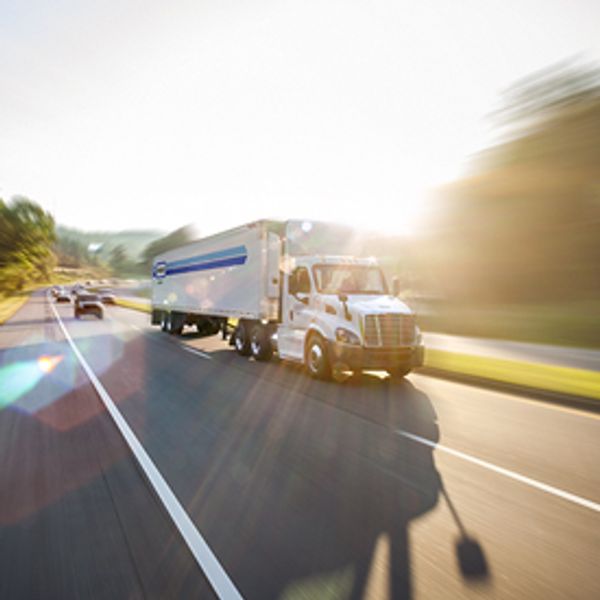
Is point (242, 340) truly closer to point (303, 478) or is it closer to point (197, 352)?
point (197, 352)

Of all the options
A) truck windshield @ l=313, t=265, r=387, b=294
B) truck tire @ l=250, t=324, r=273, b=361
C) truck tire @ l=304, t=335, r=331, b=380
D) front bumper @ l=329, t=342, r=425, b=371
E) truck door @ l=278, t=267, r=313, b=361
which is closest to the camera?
front bumper @ l=329, t=342, r=425, b=371

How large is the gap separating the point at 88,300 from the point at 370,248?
23.5 metres

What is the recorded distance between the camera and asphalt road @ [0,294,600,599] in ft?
11.0

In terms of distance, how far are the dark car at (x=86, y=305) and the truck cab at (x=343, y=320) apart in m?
22.2

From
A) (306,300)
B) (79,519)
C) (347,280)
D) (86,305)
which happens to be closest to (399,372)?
(347,280)

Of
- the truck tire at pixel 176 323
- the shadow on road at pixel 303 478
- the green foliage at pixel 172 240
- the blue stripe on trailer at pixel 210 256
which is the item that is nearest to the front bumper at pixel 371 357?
the shadow on road at pixel 303 478

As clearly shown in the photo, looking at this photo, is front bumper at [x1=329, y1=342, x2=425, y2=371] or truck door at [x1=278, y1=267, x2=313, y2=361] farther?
truck door at [x1=278, y1=267, x2=313, y2=361]

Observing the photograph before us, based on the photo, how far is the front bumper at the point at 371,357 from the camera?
33.1ft

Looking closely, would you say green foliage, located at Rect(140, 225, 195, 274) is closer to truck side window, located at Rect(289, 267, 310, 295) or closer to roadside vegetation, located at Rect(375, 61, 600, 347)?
roadside vegetation, located at Rect(375, 61, 600, 347)

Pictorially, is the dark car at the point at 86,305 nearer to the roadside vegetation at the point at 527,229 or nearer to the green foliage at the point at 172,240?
the roadside vegetation at the point at 527,229

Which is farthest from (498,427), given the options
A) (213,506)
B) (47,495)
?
(47,495)

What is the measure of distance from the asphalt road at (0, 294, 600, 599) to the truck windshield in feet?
9.56

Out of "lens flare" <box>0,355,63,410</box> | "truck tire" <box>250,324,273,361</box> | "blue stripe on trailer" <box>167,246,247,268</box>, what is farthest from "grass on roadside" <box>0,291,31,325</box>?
"truck tire" <box>250,324,273,361</box>

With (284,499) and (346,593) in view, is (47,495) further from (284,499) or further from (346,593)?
(346,593)
